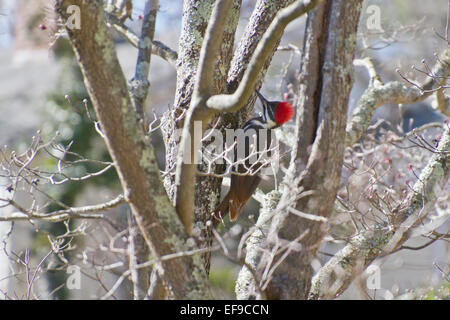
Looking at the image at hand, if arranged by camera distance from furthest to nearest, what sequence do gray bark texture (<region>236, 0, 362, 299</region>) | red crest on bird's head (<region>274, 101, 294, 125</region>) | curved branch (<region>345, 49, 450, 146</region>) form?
curved branch (<region>345, 49, 450, 146</region>)
red crest on bird's head (<region>274, 101, 294, 125</region>)
gray bark texture (<region>236, 0, 362, 299</region>)

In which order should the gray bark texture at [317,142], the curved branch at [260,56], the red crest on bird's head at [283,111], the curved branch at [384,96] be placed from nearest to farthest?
1. the curved branch at [260,56]
2. the gray bark texture at [317,142]
3. the red crest on bird's head at [283,111]
4. the curved branch at [384,96]

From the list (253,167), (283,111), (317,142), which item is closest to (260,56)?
(317,142)

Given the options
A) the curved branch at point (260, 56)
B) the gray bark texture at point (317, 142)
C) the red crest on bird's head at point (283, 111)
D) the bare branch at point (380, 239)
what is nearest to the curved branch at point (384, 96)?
the red crest on bird's head at point (283, 111)

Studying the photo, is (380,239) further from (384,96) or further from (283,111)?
(384,96)

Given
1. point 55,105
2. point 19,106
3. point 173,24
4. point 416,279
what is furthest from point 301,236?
point 19,106

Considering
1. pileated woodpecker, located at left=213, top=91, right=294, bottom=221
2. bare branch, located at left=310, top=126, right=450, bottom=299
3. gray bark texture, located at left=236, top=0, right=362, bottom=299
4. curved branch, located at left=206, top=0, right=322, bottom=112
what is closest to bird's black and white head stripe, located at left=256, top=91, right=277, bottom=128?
pileated woodpecker, located at left=213, top=91, right=294, bottom=221

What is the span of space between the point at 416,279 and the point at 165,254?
7.65 meters

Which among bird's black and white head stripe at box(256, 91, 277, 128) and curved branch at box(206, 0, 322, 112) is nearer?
curved branch at box(206, 0, 322, 112)

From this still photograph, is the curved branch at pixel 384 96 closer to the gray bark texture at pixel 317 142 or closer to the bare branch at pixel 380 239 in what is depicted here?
the bare branch at pixel 380 239

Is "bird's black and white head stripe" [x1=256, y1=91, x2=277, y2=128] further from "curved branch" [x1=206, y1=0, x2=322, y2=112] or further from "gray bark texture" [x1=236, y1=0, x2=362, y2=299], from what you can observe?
"curved branch" [x1=206, y1=0, x2=322, y2=112]

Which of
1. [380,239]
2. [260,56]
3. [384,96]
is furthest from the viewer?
[384,96]

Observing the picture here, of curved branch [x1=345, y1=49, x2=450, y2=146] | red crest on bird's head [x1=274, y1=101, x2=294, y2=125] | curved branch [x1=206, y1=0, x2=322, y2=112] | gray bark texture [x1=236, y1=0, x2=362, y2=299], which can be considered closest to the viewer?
curved branch [x1=206, y1=0, x2=322, y2=112]

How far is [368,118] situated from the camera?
3.39 metres

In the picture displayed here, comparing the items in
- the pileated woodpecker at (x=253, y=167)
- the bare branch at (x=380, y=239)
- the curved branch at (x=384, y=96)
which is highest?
the curved branch at (x=384, y=96)
